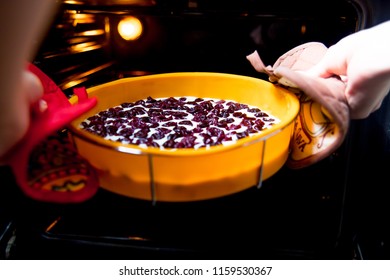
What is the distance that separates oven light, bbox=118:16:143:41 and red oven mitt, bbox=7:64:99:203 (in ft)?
1.08

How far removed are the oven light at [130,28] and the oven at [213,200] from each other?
0.01 meters

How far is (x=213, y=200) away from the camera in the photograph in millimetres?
828

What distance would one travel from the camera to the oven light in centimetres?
81

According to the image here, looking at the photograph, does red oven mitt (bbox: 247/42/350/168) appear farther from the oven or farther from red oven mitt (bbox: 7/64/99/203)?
red oven mitt (bbox: 7/64/99/203)

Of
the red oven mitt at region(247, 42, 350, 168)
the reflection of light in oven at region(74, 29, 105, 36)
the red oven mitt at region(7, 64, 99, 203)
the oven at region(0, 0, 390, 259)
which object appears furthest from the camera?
the reflection of light in oven at region(74, 29, 105, 36)

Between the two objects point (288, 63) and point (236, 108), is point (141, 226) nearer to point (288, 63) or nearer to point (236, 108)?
point (236, 108)

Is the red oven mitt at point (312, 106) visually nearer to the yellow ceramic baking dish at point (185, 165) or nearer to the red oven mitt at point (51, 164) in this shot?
the yellow ceramic baking dish at point (185, 165)

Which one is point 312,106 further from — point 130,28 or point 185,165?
point 130,28

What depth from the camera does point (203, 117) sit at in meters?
0.82

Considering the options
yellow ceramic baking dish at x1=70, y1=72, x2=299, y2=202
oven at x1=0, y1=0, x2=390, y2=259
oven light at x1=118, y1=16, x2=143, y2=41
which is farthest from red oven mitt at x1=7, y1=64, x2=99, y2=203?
oven light at x1=118, y1=16, x2=143, y2=41

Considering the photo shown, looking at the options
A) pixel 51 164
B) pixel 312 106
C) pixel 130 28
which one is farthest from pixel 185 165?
pixel 130 28

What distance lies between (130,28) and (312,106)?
0.44m

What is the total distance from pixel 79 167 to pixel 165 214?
1.02 feet
